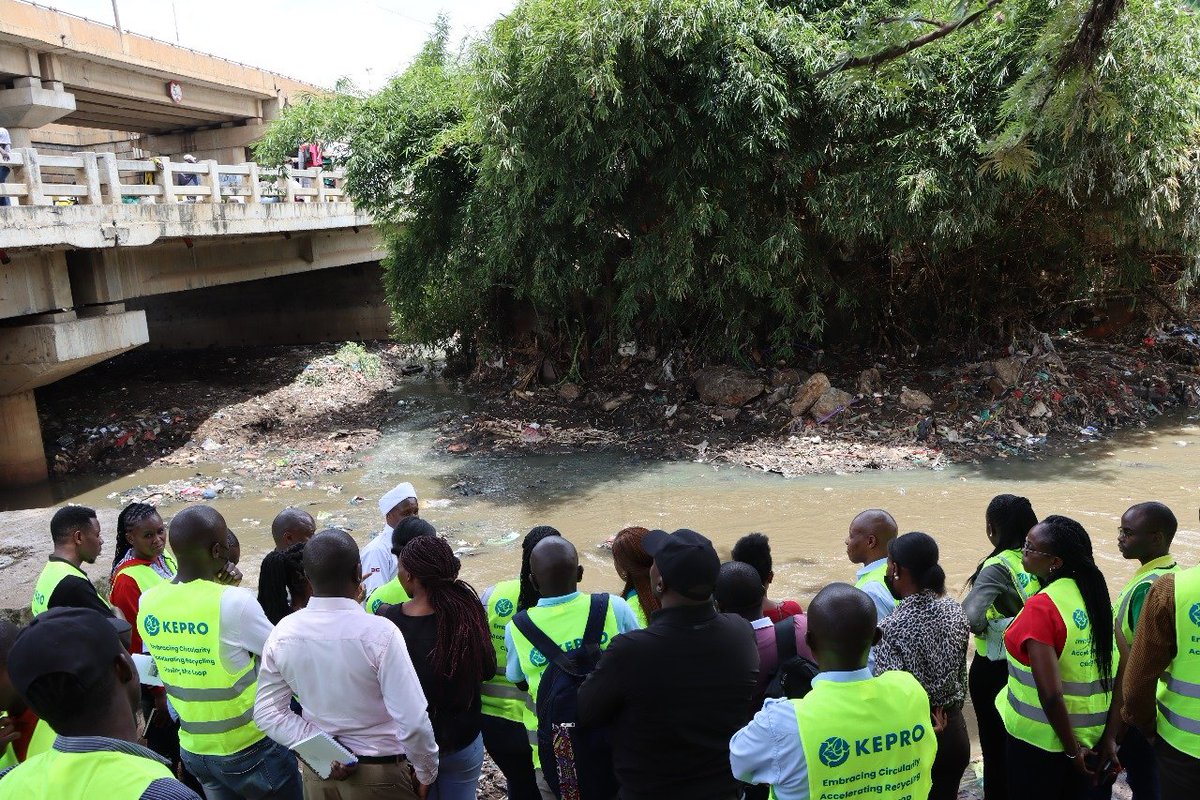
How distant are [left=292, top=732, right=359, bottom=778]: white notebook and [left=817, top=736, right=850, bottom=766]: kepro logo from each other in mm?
1420

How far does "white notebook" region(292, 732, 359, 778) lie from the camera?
8.93ft

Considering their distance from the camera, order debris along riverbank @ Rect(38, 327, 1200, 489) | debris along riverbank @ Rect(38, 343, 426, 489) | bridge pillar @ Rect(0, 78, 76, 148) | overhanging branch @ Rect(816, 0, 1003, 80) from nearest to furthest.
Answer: overhanging branch @ Rect(816, 0, 1003, 80)
debris along riverbank @ Rect(38, 327, 1200, 489)
debris along riverbank @ Rect(38, 343, 426, 489)
bridge pillar @ Rect(0, 78, 76, 148)

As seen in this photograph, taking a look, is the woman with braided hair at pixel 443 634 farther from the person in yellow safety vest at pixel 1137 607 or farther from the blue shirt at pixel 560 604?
the person in yellow safety vest at pixel 1137 607

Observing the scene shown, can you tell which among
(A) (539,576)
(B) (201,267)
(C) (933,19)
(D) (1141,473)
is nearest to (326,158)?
(B) (201,267)

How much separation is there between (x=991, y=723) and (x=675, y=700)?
1.97m

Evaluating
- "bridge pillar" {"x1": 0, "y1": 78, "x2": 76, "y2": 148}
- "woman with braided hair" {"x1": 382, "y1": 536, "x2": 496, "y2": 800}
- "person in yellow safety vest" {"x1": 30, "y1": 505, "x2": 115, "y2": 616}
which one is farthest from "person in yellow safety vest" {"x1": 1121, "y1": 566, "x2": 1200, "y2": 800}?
"bridge pillar" {"x1": 0, "y1": 78, "x2": 76, "y2": 148}

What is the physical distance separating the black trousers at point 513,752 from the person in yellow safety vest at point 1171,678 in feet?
6.63

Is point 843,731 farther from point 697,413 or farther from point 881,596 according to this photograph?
point 697,413

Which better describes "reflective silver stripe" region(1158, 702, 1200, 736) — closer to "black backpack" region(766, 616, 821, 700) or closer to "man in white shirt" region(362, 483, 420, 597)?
"black backpack" region(766, 616, 821, 700)

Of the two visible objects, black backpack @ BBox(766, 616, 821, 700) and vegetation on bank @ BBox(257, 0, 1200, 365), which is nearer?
black backpack @ BBox(766, 616, 821, 700)

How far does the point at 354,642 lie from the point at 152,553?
5.84ft

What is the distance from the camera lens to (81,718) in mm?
1865

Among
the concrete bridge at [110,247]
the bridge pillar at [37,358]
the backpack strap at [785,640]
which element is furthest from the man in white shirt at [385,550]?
the bridge pillar at [37,358]

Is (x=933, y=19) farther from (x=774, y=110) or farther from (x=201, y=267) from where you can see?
(x=201, y=267)
